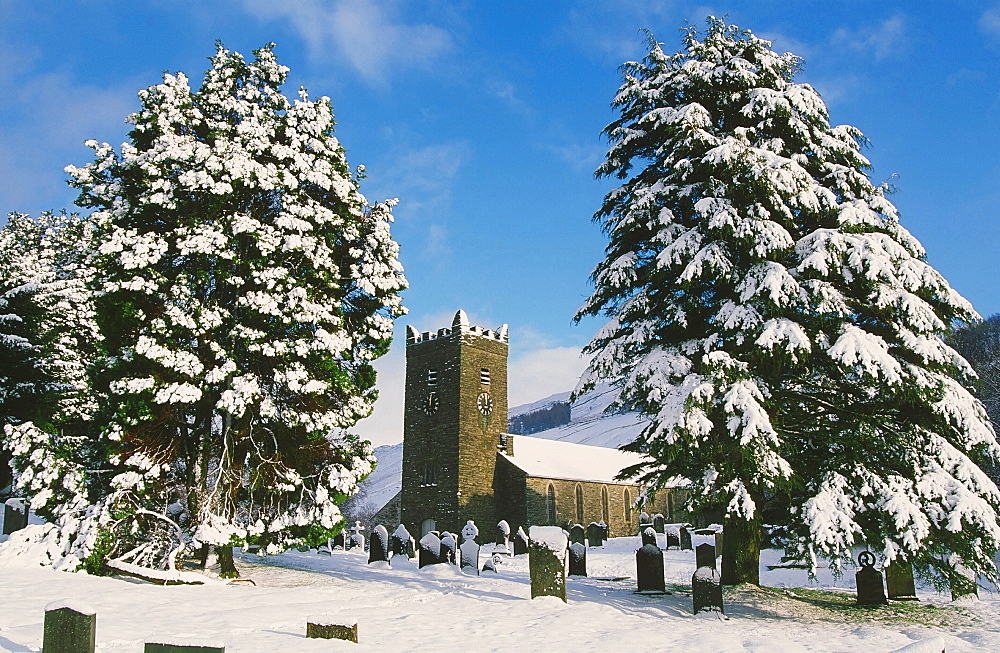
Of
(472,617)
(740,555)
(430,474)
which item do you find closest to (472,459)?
(430,474)

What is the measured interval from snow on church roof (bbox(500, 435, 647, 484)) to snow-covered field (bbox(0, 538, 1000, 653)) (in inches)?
1100

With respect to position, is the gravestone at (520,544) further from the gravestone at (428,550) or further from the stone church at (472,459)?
the stone church at (472,459)

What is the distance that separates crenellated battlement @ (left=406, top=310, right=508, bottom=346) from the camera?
42.1 meters

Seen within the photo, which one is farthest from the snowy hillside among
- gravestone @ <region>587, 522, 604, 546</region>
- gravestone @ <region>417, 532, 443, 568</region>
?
gravestone @ <region>417, 532, 443, 568</region>

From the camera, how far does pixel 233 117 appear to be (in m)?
15.2

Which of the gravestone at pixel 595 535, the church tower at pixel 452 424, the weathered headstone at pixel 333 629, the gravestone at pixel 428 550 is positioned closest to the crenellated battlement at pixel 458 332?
the church tower at pixel 452 424

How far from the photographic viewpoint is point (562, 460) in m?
46.2

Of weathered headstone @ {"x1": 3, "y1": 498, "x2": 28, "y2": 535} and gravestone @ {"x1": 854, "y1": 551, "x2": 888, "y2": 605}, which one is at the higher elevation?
weathered headstone @ {"x1": 3, "y1": 498, "x2": 28, "y2": 535}

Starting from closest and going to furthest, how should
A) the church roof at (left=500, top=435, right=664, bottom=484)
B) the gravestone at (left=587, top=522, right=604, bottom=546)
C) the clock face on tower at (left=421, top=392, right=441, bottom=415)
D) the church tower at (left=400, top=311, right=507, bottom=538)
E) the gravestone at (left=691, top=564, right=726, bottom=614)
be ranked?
the gravestone at (left=691, top=564, right=726, bottom=614) < the gravestone at (left=587, top=522, right=604, bottom=546) < the church tower at (left=400, top=311, right=507, bottom=538) < the clock face on tower at (left=421, top=392, right=441, bottom=415) < the church roof at (left=500, top=435, right=664, bottom=484)

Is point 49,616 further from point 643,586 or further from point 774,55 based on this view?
point 774,55

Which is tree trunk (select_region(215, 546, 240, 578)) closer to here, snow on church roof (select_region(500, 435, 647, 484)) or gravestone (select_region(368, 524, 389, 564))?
gravestone (select_region(368, 524, 389, 564))

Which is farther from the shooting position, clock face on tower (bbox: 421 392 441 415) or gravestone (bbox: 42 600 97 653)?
clock face on tower (bbox: 421 392 441 415)

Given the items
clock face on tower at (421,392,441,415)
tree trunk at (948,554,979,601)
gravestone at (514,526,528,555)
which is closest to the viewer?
tree trunk at (948,554,979,601)

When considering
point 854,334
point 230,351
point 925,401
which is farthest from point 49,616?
point 925,401
